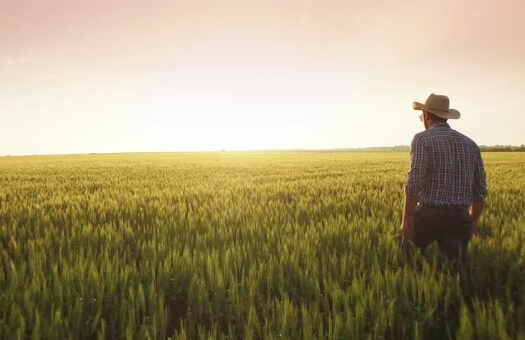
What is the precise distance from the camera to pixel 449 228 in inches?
128

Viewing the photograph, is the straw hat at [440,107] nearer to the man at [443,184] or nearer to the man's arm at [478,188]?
the man at [443,184]

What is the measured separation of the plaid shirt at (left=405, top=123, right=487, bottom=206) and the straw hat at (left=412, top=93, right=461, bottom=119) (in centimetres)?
13

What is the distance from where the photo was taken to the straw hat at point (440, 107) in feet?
10.9

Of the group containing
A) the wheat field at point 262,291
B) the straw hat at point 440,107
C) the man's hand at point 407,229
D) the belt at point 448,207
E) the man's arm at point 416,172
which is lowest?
the wheat field at point 262,291

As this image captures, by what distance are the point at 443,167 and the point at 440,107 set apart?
1.99 feet

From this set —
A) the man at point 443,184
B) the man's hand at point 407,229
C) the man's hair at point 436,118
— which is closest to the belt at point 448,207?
the man at point 443,184

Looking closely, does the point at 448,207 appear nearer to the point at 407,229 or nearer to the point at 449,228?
the point at 449,228

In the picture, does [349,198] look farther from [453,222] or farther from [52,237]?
[52,237]

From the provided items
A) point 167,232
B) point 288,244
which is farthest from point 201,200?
point 288,244

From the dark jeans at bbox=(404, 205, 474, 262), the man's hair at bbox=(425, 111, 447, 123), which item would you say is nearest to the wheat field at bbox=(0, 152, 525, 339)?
the dark jeans at bbox=(404, 205, 474, 262)

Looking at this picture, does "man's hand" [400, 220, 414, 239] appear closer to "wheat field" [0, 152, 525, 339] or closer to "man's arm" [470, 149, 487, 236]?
"wheat field" [0, 152, 525, 339]

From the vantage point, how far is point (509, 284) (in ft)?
8.94

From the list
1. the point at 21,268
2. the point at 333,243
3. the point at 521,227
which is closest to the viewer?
the point at 21,268

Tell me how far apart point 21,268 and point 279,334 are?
2.37m
